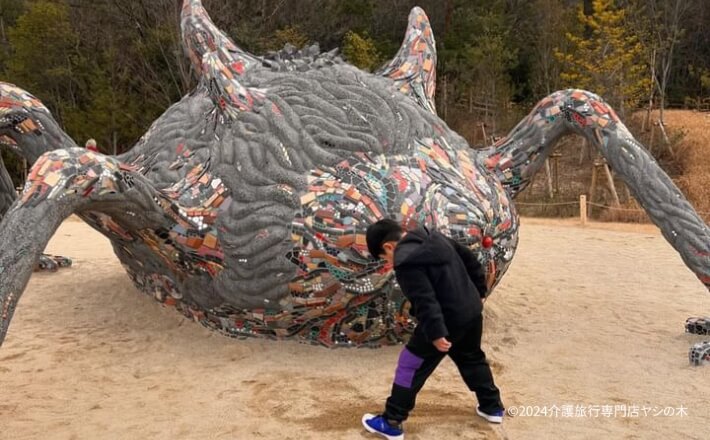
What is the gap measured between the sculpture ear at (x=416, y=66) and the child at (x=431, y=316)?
2.00 m

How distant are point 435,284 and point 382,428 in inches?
28.8

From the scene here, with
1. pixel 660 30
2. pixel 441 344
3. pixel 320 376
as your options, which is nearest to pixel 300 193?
pixel 320 376

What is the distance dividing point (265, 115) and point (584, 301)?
3388mm

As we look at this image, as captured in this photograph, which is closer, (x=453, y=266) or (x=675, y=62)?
(x=453, y=266)

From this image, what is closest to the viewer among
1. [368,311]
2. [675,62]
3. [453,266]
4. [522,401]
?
[453,266]

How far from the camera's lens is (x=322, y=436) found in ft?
10.0

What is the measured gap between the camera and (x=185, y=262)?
13.3 ft

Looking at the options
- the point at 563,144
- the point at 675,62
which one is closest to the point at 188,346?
the point at 563,144

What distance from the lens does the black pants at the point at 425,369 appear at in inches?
119

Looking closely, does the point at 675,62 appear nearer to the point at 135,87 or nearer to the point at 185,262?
the point at 135,87

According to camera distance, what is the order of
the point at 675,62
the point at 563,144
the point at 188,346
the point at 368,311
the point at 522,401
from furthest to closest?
the point at 675,62, the point at 563,144, the point at 188,346, the point at 368,311, the point at 522,401

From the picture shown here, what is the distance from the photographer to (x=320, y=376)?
12.5 ft

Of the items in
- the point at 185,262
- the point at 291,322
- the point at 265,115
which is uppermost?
the point at 265,115

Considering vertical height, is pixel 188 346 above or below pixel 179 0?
below
